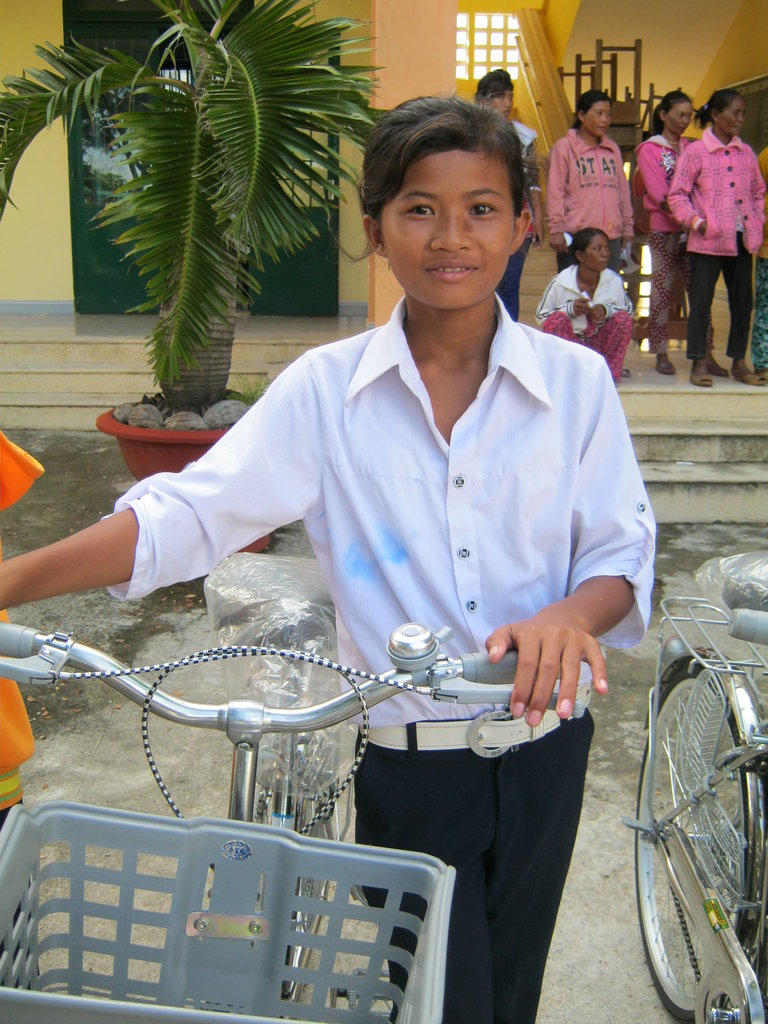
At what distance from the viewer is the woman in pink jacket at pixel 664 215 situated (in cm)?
625

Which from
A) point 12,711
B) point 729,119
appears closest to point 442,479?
point 12,711

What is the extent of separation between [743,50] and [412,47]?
579 cm

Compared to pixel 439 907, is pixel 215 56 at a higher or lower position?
higher

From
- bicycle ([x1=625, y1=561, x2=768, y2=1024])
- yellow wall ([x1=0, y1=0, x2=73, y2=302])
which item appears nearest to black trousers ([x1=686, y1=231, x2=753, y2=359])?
bicycle ([x1=625, y1=561, x2=768, y2=1024])

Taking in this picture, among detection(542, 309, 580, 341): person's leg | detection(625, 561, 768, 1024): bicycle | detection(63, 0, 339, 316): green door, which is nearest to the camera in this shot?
detection(625, 561, 768, 1024): bicycle

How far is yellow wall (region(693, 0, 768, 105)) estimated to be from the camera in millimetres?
9375

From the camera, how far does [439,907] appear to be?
3.16ft

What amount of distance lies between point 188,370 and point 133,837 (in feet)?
12.3

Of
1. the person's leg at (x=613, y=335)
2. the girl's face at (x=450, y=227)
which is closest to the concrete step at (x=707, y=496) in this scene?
the person's leg at (x=613, y=335)

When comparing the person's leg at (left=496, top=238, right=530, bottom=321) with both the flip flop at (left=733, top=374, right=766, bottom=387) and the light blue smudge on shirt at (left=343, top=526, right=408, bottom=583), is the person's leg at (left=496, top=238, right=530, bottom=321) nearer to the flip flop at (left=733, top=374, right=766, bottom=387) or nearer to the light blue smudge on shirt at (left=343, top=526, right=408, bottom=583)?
the flip flop at (left=733, top=374, right=766, bottom=387)

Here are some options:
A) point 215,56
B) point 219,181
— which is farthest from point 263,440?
point 215,56

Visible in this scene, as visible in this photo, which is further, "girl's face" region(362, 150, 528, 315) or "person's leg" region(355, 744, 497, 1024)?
"person's leg" region(355, 744, 497, 1024)

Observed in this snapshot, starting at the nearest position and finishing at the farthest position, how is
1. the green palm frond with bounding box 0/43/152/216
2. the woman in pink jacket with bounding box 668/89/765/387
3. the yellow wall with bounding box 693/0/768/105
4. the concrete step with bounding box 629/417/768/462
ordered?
the green palm frond with bounding box 0/43/152/216 < the concrete step with bounding box 629/417/768/462 < the woman in pink jacket with bounding box 668/89/765/387 < the yellow wall with bounding box 693/0/768/105

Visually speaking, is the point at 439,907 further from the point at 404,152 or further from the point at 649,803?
the point at 649,803
